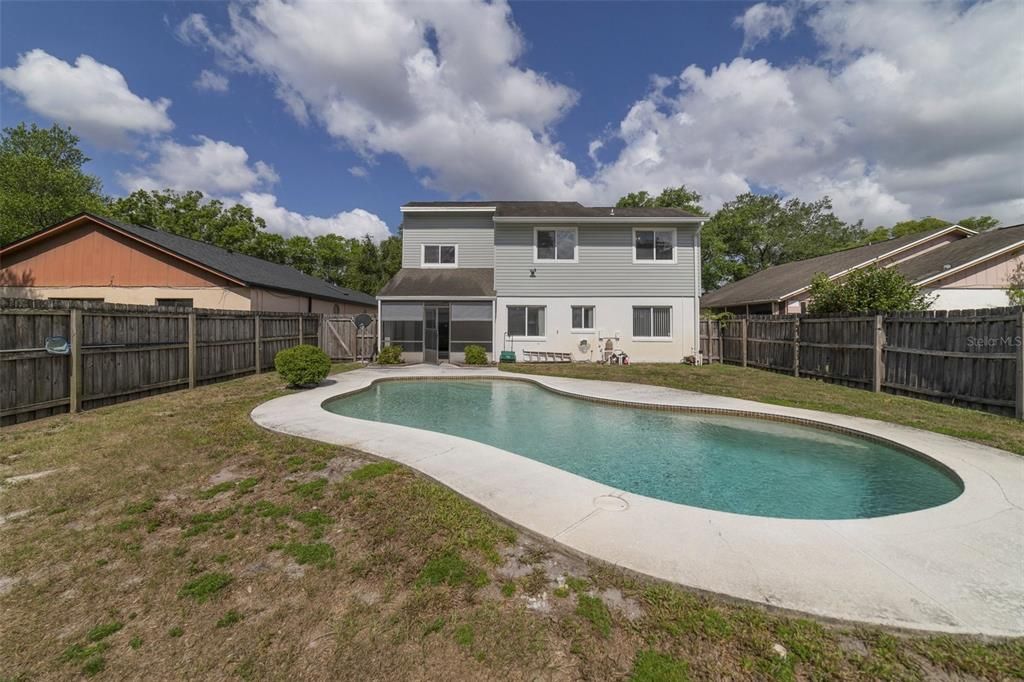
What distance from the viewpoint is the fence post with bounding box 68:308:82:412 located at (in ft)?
25.5

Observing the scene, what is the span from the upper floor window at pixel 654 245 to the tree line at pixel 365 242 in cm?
2010

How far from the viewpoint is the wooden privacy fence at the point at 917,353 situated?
7.62 m

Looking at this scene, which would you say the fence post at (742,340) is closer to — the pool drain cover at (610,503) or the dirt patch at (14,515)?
the pool drain cover at (610,503)

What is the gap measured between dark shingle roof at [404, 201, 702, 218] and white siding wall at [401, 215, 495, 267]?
2.26 feet

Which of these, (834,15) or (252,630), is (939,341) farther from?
(252,630)

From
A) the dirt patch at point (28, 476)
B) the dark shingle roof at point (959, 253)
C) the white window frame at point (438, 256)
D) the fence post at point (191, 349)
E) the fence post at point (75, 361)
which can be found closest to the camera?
the dirt patch at point (28, 476)

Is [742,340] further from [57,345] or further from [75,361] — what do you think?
[57,345]

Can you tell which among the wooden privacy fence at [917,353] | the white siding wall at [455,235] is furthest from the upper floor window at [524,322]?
the wooden privacy fence at [917,353]

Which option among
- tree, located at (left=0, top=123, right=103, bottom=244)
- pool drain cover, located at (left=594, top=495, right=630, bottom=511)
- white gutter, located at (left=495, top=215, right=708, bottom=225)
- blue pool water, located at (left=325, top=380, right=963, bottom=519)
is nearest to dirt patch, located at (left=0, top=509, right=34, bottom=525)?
blue pool water, located at (left=325, top=380, right=963, bottom=519)

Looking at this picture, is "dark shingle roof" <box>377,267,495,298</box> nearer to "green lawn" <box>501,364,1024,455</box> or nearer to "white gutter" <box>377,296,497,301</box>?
"white gutter" <box>377,296,497,301</box>

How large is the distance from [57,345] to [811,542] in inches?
474

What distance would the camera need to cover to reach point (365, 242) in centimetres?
4478

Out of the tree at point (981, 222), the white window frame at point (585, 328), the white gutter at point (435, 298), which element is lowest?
the white window frame at point (585, 328)

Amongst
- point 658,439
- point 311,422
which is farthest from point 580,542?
point 311,422
